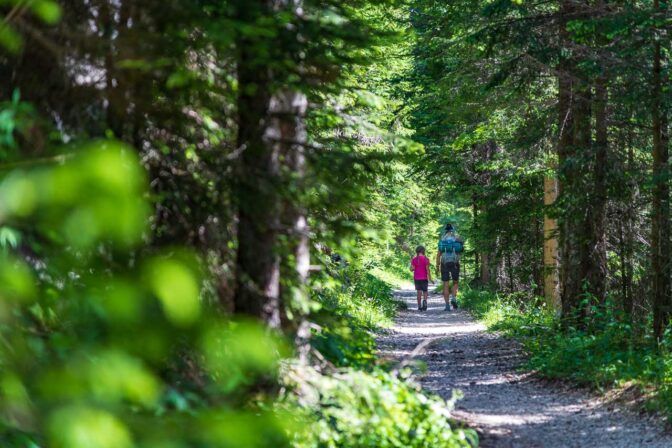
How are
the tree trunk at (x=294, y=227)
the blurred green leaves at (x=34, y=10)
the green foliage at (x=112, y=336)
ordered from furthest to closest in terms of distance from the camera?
1. the tree trunk at (x=294, y=227)
2. the blurred green leaves at (x=34, y=10)
3. the green foliage at (x=112, y=336)

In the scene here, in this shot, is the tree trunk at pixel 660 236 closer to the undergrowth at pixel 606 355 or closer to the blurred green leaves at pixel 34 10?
the undergrowth at pixel 606 355

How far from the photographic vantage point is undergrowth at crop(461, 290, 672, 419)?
31.7 feet

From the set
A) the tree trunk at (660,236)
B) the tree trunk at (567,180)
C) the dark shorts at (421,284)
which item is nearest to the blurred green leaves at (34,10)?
the tree trunk at (660,236)

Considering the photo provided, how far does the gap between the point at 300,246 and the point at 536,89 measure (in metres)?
12.1

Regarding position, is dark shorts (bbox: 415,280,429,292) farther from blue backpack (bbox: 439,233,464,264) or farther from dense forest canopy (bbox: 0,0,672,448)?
dense forest canopy (bbox: 0,0,672,448)

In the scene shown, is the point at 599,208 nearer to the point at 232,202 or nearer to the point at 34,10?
the point at 232,202

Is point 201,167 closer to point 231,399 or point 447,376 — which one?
point 231,399

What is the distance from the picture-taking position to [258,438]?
980 millimetres

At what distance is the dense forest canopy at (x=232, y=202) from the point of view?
1004mm

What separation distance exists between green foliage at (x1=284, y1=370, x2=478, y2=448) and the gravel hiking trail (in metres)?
0.38

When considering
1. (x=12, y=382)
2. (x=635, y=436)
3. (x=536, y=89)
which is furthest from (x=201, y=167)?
(x=536, y=89)

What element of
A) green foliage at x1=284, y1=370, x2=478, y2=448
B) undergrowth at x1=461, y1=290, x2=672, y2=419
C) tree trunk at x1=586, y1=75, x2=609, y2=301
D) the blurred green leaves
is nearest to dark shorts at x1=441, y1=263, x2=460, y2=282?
undergrowth at x1=461, y1=290, x2=672, y2=419

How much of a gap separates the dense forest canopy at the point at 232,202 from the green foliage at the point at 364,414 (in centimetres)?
3

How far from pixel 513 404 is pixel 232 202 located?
22.4 feet
